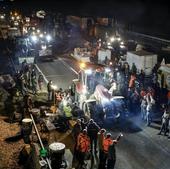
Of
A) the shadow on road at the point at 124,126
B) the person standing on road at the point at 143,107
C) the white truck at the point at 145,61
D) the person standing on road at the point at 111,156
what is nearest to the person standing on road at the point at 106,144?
the person standing on road at the point at 111,156

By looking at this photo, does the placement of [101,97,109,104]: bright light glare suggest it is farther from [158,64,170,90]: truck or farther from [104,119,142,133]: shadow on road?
[158,64,170,90]: truck

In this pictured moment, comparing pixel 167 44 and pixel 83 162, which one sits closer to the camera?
pixel 83 162

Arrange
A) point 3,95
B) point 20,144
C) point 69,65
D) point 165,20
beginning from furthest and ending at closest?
point 165,20 < point 69,65 < point 3,95 < point 20,144

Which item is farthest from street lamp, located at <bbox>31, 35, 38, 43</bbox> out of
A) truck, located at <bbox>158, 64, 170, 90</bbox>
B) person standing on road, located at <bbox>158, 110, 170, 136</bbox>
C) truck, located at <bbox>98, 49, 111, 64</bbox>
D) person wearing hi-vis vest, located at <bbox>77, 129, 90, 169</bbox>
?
person wearing hi-vis vest, located at <bbox>77, 129, 90, 169</bbox>

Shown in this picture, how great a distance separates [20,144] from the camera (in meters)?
15.0

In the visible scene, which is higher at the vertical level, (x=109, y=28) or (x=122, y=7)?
(x=122, y=7)

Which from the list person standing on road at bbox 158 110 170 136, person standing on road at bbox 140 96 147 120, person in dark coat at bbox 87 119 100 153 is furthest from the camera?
person standing on road at bbox 140 96 147 120

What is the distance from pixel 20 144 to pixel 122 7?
21343mm

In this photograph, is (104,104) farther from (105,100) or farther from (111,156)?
(111,156)

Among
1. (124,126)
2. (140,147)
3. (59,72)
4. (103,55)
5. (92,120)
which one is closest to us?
(92,120)

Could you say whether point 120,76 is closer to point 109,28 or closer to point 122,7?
point 122,7

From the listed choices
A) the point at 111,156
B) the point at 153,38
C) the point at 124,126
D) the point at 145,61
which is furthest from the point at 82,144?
the point at 153,38

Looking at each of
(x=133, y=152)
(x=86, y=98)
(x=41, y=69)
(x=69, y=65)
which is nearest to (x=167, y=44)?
(x=69, y=65)

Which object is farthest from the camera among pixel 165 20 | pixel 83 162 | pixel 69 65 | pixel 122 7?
pixel 165 20
